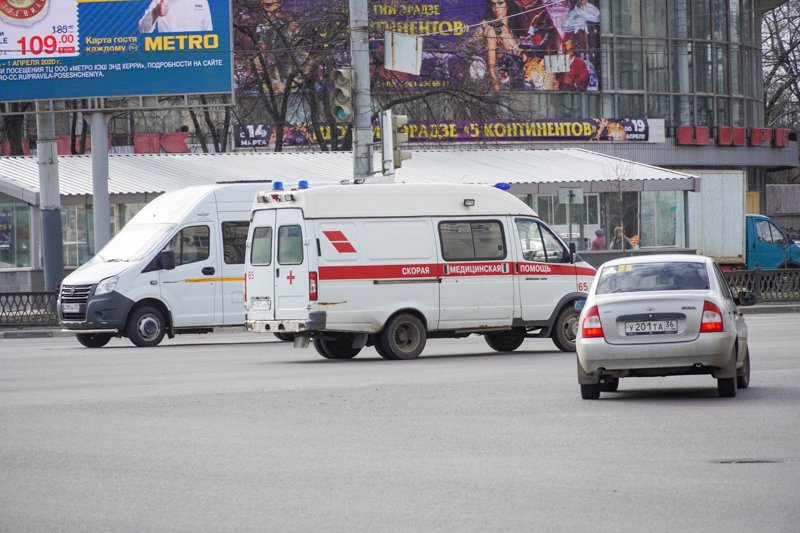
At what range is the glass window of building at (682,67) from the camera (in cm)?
7100

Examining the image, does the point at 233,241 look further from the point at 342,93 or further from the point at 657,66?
the point at 657,66

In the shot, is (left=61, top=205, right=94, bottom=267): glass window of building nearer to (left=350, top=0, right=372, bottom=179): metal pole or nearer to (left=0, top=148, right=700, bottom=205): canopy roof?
(left=0, top=148, right=700, bottom=205): canopy roof

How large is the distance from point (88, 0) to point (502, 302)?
58.0ft

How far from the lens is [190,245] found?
25.8 metres

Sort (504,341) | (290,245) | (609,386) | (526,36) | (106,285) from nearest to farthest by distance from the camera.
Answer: (609,386), (290,245), (504,341), (106,285), (526,36)

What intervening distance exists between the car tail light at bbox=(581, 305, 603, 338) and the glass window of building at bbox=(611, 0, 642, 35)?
5586 cm

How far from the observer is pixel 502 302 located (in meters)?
21.9

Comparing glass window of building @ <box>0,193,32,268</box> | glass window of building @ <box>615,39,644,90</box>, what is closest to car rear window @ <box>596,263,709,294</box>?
glass window of building @ <box>0,193,32,268</box>

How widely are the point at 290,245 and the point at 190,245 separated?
17.3 ft

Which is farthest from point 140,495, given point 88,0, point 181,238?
point 88,0

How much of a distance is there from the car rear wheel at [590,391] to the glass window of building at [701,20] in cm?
5948

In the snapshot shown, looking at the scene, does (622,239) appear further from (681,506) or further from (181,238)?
(681,506)

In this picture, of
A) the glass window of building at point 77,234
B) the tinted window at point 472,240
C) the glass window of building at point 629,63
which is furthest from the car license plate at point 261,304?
the glass window of building at point 629,63

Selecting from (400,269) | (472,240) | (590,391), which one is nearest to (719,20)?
(472,240)
